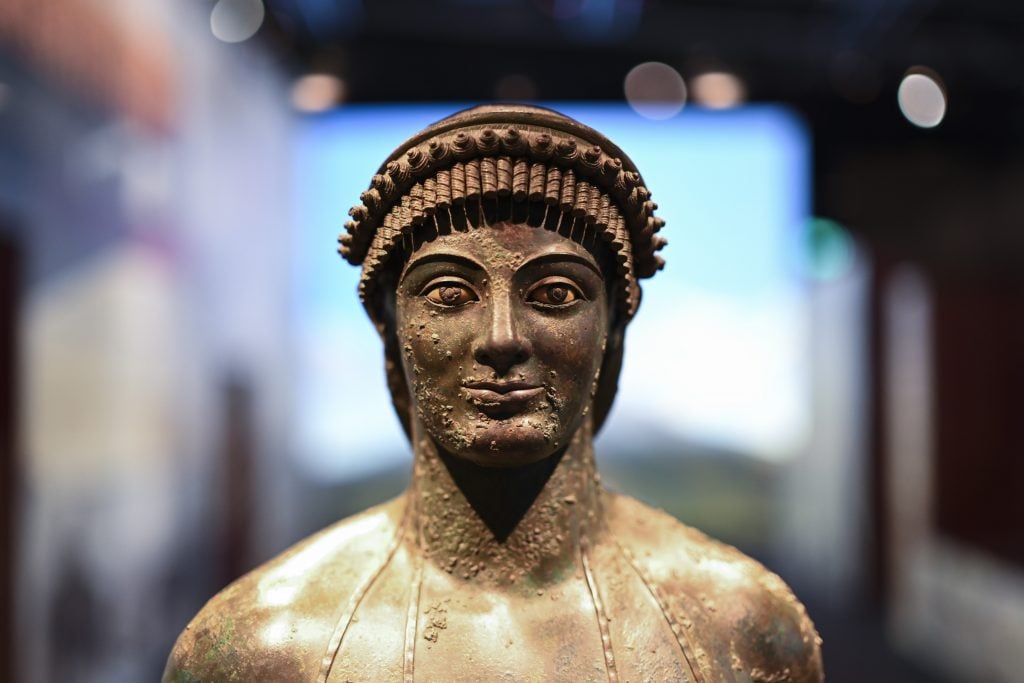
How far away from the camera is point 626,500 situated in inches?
96.7

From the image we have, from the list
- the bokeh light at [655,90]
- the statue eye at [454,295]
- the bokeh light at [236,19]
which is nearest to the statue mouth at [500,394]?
the statue eye at [454,295]

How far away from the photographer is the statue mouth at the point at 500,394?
1959 mm

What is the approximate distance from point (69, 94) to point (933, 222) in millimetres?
6298

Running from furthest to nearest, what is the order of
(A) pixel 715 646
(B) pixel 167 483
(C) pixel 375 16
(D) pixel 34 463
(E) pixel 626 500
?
1. (C) pixel 375 16
2. (B) pixel 167 483
3. (D) pixel 34 463
4. (E) pixel 626 500
5. (A) pixel 715 646

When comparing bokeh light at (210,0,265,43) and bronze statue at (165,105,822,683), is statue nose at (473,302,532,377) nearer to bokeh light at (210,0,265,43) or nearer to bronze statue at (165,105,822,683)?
bronze statue at (165,105,822,683)

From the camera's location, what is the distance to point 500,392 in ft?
6.44

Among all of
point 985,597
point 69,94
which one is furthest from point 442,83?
point 985,597

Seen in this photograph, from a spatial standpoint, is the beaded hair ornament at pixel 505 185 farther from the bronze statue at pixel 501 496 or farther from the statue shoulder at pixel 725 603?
the statue shoulder at pixel 725 603

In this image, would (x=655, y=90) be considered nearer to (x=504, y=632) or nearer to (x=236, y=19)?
(x=236, y=19)

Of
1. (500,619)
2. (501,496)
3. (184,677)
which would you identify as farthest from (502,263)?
(184,677)

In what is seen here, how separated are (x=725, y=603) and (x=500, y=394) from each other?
0.73m

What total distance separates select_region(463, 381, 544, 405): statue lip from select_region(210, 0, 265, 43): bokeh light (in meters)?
3.87

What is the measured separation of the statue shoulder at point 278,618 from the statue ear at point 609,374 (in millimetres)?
576

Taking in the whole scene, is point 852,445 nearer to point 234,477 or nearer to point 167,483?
point 234,477
